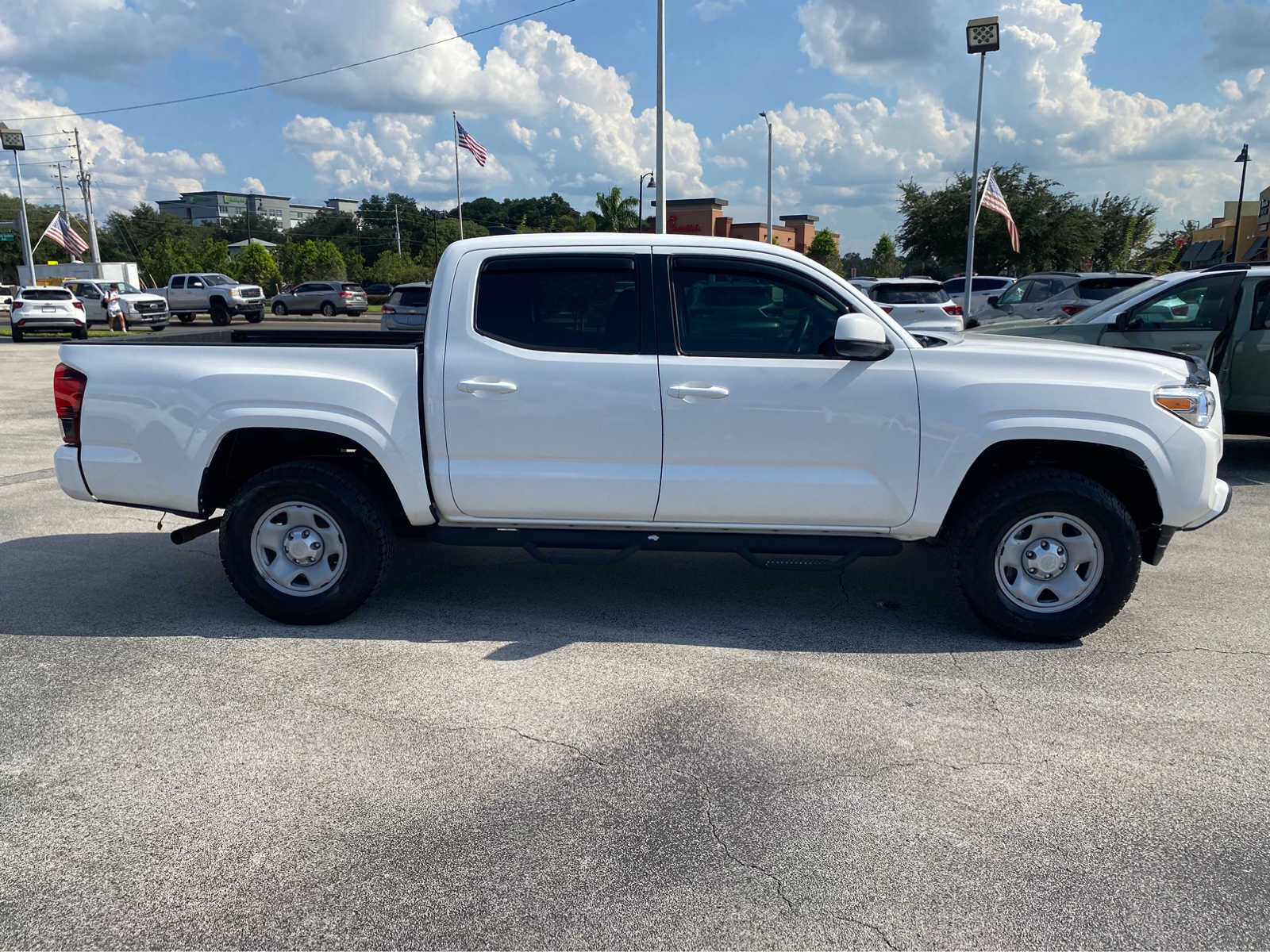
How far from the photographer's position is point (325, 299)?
41.6 metres

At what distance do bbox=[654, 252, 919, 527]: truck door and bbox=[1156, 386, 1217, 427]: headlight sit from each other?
1.17m

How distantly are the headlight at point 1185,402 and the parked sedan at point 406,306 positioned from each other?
15.7 m

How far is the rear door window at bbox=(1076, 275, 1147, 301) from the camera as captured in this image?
50.3 feet

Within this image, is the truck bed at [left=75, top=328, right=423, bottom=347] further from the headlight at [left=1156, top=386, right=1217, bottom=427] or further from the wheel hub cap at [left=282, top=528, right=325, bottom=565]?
the headlight at [left=1156, top=386, right=1217, bottom=427]

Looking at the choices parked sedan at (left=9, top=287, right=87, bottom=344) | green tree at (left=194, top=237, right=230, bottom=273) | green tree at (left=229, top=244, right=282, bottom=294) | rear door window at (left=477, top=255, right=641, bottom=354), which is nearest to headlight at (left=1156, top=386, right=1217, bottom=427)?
rear door window at (left=477, top=255, right=641, bottom=354)

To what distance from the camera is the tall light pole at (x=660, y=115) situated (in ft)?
72.1

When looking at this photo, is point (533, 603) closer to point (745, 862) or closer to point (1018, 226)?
point (745, 862)

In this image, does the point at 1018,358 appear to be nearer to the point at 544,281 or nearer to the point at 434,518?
the point at 544,281

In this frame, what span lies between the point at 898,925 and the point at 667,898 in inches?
26.0

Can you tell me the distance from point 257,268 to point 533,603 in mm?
72172

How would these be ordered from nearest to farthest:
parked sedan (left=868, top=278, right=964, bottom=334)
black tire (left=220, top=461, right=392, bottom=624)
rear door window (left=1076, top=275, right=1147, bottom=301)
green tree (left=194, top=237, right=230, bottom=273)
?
black tire (left=220, top=461, right=392, bottom=624) → rear door window (left=1076, top=275, right=1147, bottom=301) → parked sedan (left=868, top=278, right=964, bottom=334) → green tree (left=194, top=237, right=230, bottom=273)

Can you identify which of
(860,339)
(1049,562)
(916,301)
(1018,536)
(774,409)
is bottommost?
(1049,562)

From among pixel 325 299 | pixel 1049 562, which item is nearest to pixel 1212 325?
pixel 1049 562

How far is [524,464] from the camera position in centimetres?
484
